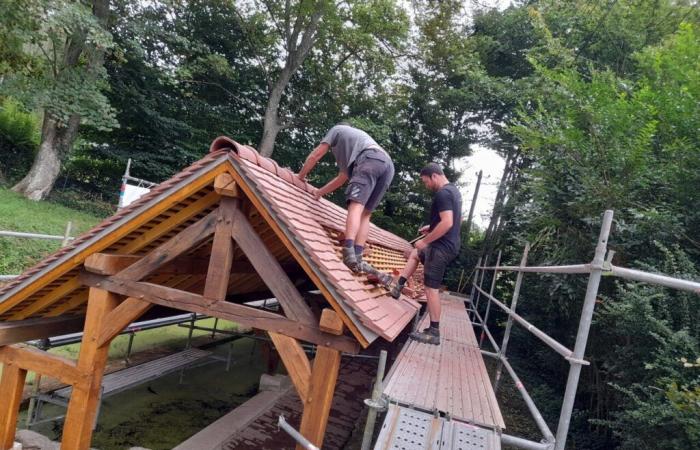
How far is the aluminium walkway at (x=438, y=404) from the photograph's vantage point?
2.35m

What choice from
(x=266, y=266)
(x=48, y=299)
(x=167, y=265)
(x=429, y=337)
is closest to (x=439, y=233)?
(x=429, y=337)

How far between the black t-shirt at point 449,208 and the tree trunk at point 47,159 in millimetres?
12981

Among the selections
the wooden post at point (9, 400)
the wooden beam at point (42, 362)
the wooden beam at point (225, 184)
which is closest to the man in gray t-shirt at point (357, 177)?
the wooden beam at point (225, 184)

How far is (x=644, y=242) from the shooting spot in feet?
16.3

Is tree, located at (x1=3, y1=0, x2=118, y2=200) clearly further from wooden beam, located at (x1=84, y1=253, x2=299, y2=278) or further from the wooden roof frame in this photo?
the wooden roof frame

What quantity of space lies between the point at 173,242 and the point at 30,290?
1.22 metres

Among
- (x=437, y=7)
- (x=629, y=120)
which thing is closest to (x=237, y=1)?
(x=437, y=7)

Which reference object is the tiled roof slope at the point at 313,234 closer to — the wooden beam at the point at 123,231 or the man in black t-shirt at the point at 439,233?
the wooden beam at the point at 123,231

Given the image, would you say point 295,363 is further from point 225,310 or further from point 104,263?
point 104,263

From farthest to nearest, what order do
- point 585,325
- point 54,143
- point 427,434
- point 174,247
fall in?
point 54,143, point 174,247, point 427,434, point 585,325

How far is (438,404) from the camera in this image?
272cm

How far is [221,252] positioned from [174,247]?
0.39 meters

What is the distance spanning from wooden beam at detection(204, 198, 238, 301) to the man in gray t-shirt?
99 centimetres

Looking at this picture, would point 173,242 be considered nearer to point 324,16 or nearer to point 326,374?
point 326,374
